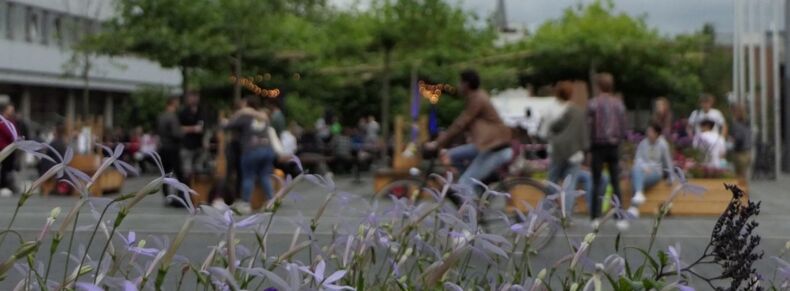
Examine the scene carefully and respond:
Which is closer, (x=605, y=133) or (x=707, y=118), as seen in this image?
(x=605, y=133)

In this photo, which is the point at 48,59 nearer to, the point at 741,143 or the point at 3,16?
the point at 3,16

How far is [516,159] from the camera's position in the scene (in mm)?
19750

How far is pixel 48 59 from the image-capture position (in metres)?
59.0

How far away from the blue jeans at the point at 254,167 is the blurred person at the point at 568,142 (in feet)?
13.2

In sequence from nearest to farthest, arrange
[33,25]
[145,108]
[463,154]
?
[463,154] < [145,108] < [33,25]

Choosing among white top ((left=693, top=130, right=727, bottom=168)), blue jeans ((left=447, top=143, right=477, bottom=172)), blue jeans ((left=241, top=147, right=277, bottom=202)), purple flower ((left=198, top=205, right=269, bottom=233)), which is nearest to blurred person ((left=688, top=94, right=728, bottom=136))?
white top ((left=693, top=130, right=727, bottom=168))

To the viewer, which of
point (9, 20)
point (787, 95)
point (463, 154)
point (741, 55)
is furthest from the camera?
point (9, 20)

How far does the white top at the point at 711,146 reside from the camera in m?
20.8

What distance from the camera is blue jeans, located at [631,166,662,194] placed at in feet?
57.9

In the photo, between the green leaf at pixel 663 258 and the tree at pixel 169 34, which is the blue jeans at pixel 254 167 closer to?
the green leaf at pixel 663 258

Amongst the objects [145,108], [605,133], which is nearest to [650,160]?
[605,133]

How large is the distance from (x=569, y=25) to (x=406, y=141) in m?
53.0

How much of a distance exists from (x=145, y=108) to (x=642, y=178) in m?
34.4

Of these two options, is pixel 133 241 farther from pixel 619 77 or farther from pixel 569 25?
pixel 569 25
